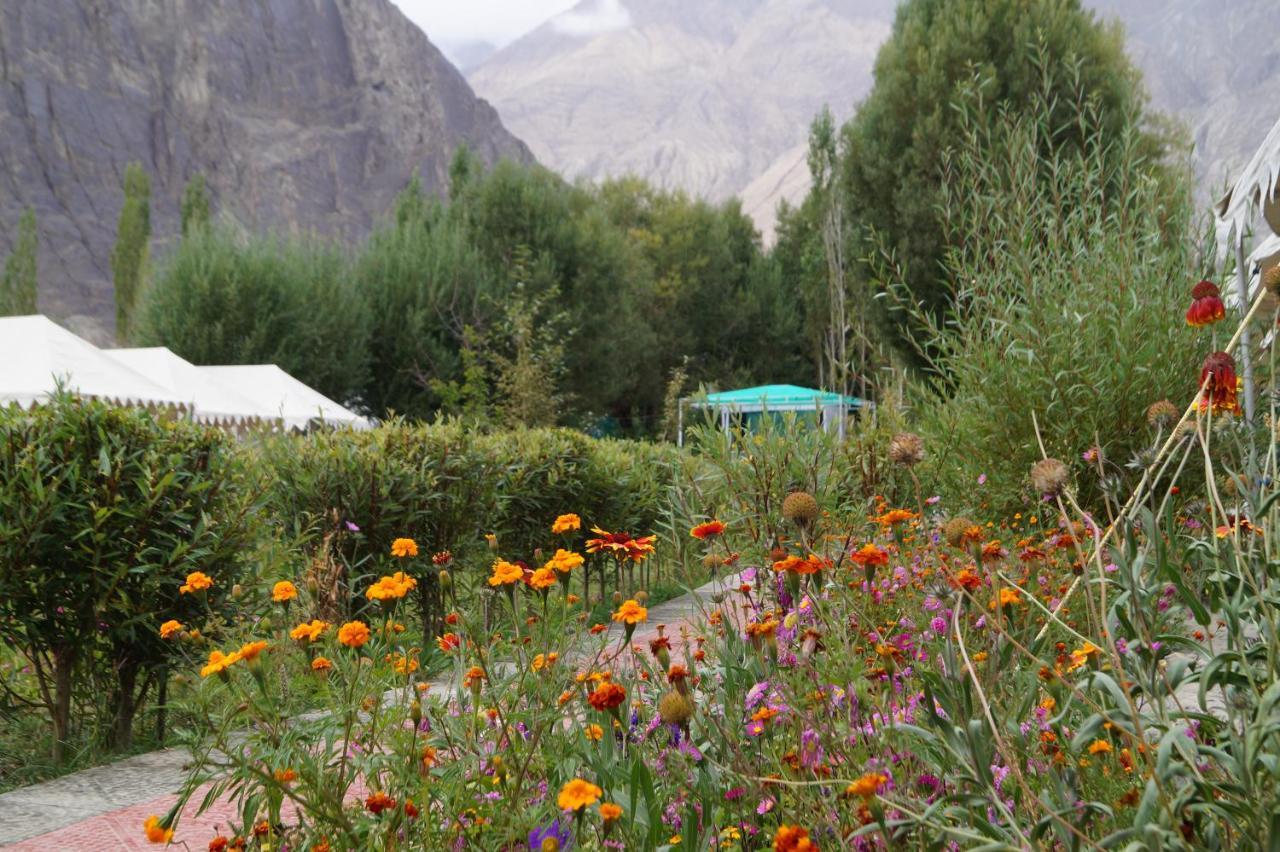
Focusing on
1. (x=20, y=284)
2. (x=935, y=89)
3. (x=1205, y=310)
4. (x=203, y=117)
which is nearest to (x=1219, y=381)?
(x=1205, y=310)

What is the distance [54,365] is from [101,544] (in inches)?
246

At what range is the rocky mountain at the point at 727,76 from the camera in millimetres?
105375

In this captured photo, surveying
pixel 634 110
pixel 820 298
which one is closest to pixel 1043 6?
pixel 820 298

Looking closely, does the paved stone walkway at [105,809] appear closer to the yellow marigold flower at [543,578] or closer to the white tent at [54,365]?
the yellow marigold flower at [543,578]

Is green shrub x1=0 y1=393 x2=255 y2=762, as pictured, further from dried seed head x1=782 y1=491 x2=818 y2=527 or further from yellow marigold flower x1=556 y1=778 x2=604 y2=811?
yellow marigold flower x1=556 y1=778 x2=604 y2=811

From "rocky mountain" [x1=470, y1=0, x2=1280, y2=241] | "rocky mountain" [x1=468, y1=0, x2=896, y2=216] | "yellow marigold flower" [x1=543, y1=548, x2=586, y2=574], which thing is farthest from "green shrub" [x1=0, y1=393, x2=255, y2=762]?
"rocky mountain" [x1=468, y1=0, x2=896, y2=216]

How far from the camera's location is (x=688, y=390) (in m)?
30.4

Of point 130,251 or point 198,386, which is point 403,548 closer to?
point 198,386

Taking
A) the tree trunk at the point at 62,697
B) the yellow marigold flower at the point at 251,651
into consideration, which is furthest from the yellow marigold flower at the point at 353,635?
the tree trunk at the point at 62,697

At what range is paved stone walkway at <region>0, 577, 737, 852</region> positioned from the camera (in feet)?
8.65

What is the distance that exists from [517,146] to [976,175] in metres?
74.9

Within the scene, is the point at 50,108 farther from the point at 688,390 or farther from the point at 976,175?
the point at 976,175

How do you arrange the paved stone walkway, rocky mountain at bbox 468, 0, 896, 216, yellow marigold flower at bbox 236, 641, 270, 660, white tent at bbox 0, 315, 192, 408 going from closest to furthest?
yellow marigold flower at bbox 236, 641, 270, 660 < the paved stone walkway < white tent at bbox 0, 315, 192, 408 < rocky mountain at bbox 468, 0, 896, 216

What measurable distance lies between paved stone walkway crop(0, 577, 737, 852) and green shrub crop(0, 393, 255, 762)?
1.14ft
